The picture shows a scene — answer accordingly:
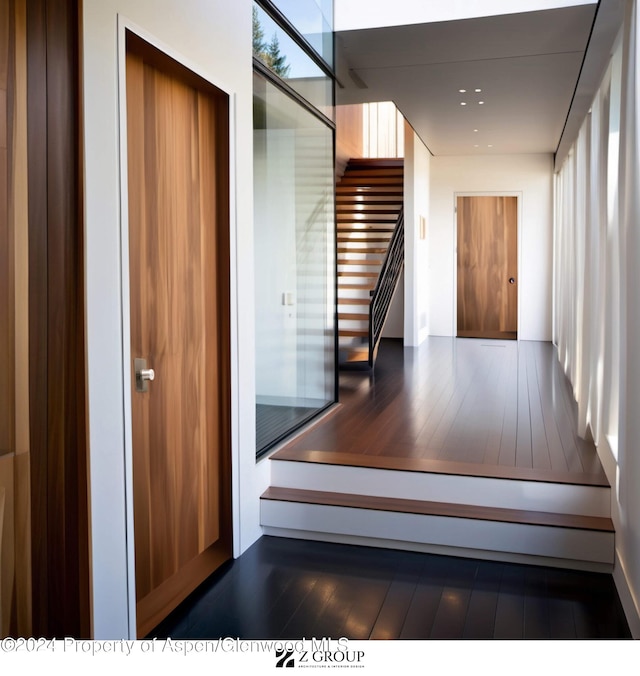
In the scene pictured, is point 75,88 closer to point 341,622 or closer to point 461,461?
point 341,622

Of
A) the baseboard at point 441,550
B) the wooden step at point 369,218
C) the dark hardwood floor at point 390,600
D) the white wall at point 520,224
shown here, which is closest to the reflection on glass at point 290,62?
the baseboard at point 441,550

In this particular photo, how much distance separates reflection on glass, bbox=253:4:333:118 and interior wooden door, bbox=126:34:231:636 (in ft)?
2.80

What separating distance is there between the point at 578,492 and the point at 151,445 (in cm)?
218

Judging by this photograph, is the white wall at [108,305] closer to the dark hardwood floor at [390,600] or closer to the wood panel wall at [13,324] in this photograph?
the wood panel wall at [13,324]

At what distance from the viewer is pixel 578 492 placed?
3695mm

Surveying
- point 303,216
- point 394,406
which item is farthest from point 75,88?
point 394,406

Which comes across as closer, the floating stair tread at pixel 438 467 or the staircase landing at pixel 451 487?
the staircase landing at pixel 451 487

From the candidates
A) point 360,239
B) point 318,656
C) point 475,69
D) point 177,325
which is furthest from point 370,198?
point 318,656

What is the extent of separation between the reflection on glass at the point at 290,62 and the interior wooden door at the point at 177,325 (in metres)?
0.85

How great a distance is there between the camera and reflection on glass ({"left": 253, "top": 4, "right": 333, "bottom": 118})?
4172 millimetres

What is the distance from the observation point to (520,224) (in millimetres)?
11672

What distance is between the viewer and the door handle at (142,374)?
2.89 meters

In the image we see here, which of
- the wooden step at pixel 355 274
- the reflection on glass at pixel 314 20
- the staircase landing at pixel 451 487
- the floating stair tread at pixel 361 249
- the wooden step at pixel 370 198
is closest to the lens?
the staircase landing at pixel 451 487

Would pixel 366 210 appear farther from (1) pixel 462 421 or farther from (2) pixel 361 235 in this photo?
(1) pixel 462 421
